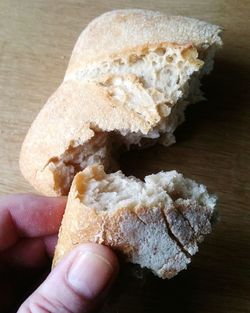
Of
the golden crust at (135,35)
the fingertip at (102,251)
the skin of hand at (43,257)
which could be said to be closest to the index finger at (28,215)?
the skin of hand at (43,257)

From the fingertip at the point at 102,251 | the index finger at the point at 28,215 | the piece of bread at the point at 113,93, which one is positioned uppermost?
the piece of bread at the point at 113,93

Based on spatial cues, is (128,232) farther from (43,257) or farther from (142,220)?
(43,257)

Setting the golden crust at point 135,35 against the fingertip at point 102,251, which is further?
the golden crust at point 135,35

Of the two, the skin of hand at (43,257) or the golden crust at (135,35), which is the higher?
the golden crust at (135,35)

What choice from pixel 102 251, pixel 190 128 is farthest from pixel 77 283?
pixel 190 128

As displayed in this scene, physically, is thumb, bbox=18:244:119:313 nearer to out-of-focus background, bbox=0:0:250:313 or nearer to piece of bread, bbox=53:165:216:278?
piece of bread, bbox=53:165:216:278

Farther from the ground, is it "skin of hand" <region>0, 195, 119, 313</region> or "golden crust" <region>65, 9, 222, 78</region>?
"golden crust" <region>65, 9, 222, 78</region>

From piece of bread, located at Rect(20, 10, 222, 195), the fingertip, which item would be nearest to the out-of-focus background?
piece of bread, located at Rect(20, 10, 222, 195)

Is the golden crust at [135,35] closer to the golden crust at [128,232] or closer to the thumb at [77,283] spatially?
the golden crust at [128,232]

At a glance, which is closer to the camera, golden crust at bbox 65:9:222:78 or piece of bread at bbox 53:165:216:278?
piece of bread at bbox 53:165:216:278
